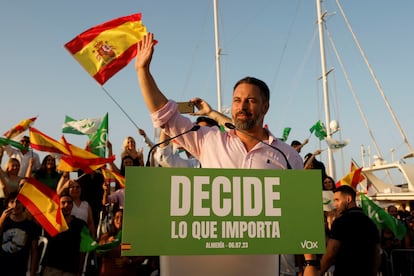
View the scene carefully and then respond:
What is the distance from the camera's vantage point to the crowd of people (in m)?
1.98

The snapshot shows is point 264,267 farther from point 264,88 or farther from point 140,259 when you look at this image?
point 140,259

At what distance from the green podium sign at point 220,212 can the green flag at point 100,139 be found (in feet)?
19.0

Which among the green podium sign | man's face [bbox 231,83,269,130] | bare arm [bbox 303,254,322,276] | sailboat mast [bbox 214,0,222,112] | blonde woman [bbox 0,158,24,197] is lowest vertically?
bare arm [bbox 303,254,322,276]

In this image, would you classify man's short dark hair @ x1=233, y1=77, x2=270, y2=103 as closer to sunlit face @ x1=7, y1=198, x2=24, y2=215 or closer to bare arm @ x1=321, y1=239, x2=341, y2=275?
bare arm @ x1=321, y1=239, x2=341, y2=275

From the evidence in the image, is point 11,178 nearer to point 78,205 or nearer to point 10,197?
point 10,197

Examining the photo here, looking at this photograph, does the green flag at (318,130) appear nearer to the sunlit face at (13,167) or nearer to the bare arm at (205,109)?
the sunlit face at (13,167)

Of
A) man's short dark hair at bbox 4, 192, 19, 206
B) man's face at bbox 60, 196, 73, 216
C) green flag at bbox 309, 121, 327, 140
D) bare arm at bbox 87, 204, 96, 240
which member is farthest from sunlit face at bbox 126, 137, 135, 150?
green flag at bbox 309, 121, 327, 140

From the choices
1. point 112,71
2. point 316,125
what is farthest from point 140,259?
point 316,125

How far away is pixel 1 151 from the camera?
698cm

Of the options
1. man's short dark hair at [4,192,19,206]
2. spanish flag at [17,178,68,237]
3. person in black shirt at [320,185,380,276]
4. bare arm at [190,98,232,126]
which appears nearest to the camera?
bare arm at [190,98,232,126]

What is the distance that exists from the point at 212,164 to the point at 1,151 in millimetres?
6046

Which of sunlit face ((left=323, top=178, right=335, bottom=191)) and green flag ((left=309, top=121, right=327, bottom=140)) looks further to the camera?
green flag ((left=309, top=121, right=327, bottom=140))

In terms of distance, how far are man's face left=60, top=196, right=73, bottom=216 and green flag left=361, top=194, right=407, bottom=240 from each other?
4846 mm

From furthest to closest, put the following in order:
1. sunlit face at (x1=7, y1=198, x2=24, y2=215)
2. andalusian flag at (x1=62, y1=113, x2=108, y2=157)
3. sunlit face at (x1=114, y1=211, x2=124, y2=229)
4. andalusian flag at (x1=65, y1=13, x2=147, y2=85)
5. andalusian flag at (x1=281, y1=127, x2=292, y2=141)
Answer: andalusian flag at (x1=281, y1=127, x2=292, y2=141), andalusian flag at (x1=62, y1=113, x2=108, y2=157), sunlit face at (x1=114, y1=211, x2=124, y2=229), sunlit face at (x1=7, y1=198, x2=24, y2=215), andalusian flag at (x1=65, y1=13, x2=147, y2=85)
